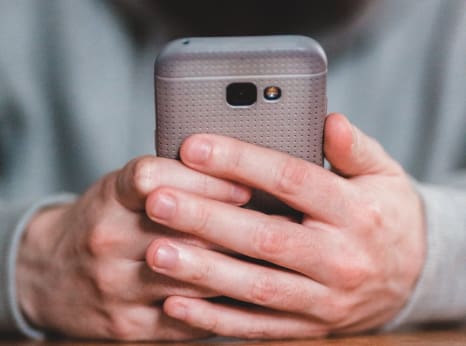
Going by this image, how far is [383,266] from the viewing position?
0.76 m

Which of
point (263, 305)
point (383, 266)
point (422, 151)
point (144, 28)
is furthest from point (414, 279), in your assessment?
point (144, 28)

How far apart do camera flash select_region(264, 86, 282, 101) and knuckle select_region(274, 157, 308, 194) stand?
2.3 inches

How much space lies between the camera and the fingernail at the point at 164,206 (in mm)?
651

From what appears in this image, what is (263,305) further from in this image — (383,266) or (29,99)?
(29,99)

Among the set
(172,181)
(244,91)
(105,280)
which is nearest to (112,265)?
(105,280)

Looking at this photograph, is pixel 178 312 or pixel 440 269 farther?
pixel 440 269

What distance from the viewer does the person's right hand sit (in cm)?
68

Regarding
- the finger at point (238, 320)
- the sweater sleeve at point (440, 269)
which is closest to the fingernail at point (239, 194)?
the finger at point (238, 320)

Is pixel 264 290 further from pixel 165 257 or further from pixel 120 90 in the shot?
pixel 120 90

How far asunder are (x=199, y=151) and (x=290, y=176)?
88 millimetres

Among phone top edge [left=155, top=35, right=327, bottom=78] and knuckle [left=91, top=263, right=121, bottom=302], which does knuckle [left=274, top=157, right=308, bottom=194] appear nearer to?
phone top edge [left=155, top=35, right=327, bottom=78]

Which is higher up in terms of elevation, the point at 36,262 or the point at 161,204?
the point at 161,204

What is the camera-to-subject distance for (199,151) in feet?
2.15

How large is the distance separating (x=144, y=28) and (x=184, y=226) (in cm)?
54
